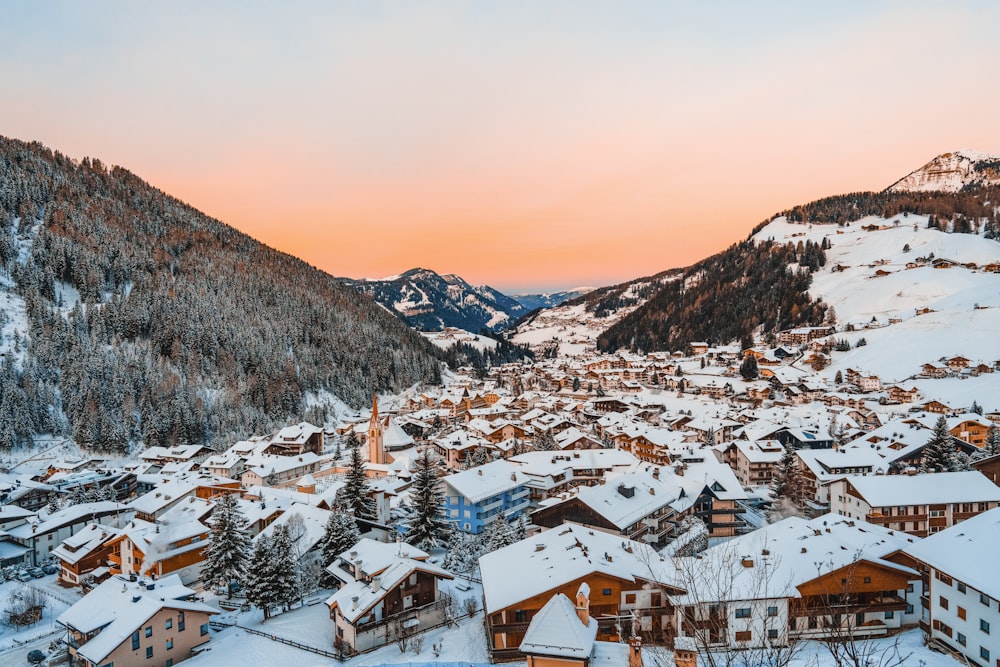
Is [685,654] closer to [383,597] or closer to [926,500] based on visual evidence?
[383,597]

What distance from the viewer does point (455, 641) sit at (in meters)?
22.8

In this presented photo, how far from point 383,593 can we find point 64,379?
206ft

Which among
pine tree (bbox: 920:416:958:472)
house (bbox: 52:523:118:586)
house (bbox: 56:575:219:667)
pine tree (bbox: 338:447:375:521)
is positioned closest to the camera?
house (bbox: 56:575:219:667)

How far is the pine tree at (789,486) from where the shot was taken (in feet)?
130

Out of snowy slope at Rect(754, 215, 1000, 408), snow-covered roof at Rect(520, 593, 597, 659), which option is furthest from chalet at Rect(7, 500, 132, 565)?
snowy slope at Rect(754, 215, 1000, 408)

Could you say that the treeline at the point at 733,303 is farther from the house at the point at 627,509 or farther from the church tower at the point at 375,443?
the house at the point at 627,509

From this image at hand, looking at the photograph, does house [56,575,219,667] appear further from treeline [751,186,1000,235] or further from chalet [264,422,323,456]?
treeline [751,186,1000,235]

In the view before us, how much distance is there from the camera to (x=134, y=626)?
22078mm

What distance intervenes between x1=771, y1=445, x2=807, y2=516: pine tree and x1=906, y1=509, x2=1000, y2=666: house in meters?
18.9

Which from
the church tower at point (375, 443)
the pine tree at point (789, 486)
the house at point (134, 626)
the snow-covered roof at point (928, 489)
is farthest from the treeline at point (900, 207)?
the house at point (134, 626)

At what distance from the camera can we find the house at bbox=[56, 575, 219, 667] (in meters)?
21.7

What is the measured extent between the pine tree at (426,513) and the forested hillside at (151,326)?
4782 cm

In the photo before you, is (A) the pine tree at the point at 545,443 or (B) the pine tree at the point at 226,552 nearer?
(B) the pine tree at the point at 226,552

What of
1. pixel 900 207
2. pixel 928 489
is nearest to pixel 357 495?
pixel 928 489
